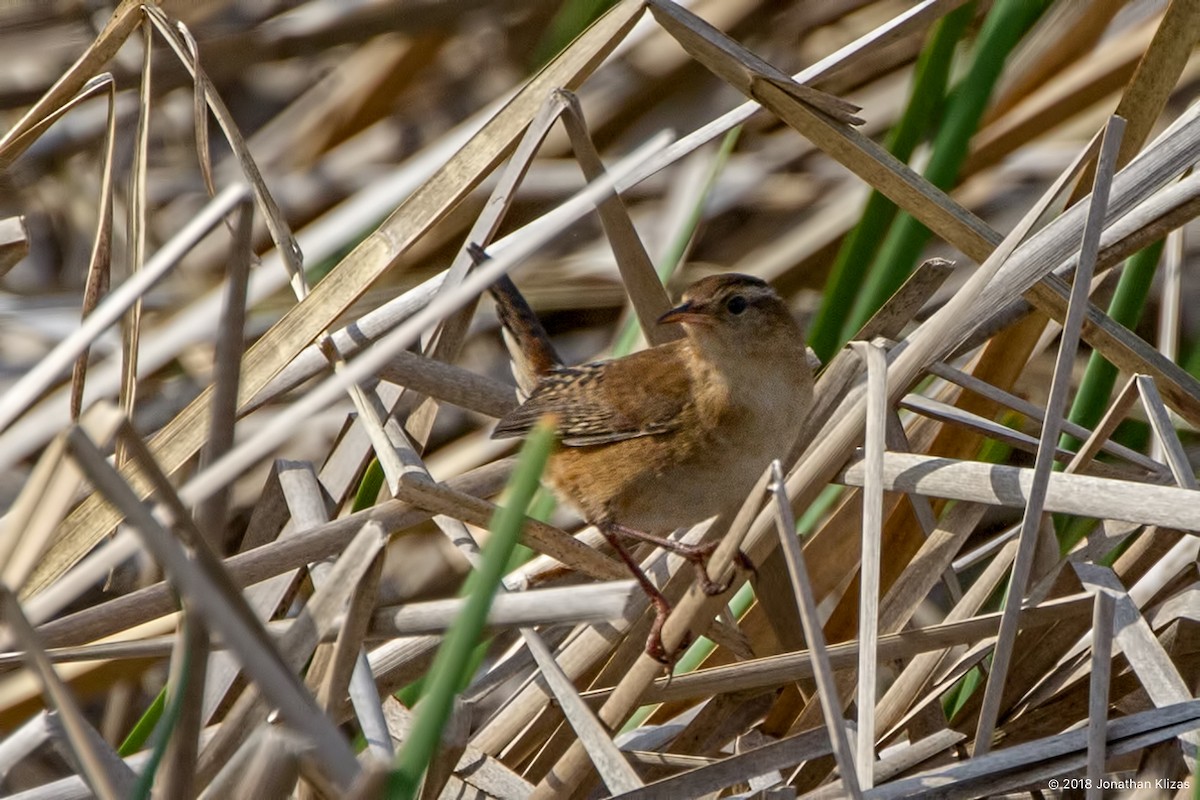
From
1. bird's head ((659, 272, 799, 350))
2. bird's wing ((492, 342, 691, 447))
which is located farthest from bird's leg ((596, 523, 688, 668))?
bird's head ((659, 272, 799, 350))

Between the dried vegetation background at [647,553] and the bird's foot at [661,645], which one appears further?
the bird's foot at [661,645]

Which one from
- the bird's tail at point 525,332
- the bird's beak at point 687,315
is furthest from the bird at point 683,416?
the bird's tail at point 525,332

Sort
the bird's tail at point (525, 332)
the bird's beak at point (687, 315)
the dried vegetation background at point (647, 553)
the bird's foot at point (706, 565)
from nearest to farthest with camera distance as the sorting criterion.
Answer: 1. the dried vegetation background at point (647, 553)
2. the bird's foot at point (706, 565)
3. the bird's beak at point (687, 315)
4. the bird's tail at point (525, 332)

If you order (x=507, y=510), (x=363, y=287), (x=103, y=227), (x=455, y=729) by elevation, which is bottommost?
(x=455, y=729)

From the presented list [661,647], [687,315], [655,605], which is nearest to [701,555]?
[655,605]

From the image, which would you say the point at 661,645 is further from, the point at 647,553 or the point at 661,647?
the point at 647,553

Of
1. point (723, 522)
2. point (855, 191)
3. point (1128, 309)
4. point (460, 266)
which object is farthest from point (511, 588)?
point (855, 191)

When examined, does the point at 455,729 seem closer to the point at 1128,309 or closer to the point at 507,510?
the point at 507,510

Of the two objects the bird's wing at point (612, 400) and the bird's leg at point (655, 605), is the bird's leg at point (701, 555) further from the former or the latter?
the bird's wing at point (612, 400)
